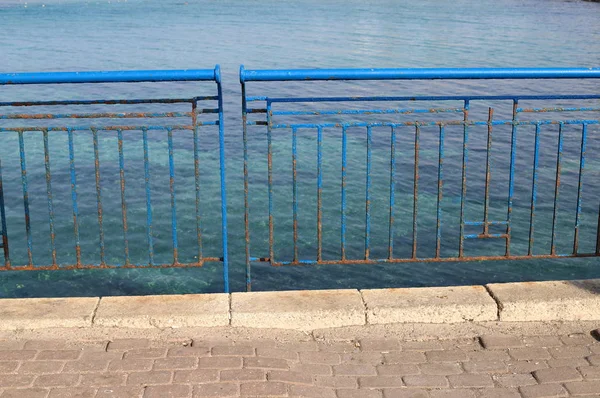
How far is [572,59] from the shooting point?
2492 cm

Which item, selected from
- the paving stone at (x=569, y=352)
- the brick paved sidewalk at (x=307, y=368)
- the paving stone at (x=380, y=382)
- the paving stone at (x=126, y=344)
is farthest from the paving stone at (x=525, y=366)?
the paving stone at (x=126, y=344)

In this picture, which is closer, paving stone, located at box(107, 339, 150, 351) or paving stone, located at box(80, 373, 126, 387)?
paving stone, located at box(80, 373, 126, 387)

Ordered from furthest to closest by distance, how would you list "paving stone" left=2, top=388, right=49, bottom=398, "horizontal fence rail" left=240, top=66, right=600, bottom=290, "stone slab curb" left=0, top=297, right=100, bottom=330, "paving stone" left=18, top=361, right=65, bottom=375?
"horizontal fence rail" left=240, top=66, right=600, bottom=290 < "stone slab curb" left=0, top=297, right=100, bottom=330 < "paving stone" left=18, top=361, right=65, bottom=375 < "paving stone" left=2, top=388, right=49, bottom=398

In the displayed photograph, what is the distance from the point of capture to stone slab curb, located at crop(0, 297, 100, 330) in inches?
173

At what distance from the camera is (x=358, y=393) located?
376 cm

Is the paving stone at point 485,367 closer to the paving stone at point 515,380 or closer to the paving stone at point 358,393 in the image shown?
the paving stone at point 515,380

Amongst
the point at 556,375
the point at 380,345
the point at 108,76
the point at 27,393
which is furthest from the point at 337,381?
the point at 108,76

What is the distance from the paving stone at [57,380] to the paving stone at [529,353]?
87.8 inches

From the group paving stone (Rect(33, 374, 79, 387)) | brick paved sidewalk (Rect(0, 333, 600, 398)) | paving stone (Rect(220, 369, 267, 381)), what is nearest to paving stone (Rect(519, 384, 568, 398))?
brick paved sidewalk (Rect(0, 333, 600, 398))

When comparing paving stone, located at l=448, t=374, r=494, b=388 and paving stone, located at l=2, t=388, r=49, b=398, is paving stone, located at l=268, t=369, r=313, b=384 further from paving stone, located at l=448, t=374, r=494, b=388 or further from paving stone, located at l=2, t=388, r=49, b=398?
paving stone, located at l=2, t=388, r=49, b=398

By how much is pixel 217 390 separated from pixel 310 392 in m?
0.44

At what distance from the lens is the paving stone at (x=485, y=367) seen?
3986 millimetres

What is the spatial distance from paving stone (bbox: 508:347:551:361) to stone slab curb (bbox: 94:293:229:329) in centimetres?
Answer: 158

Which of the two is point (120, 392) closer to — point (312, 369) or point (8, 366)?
point (8, 366)
